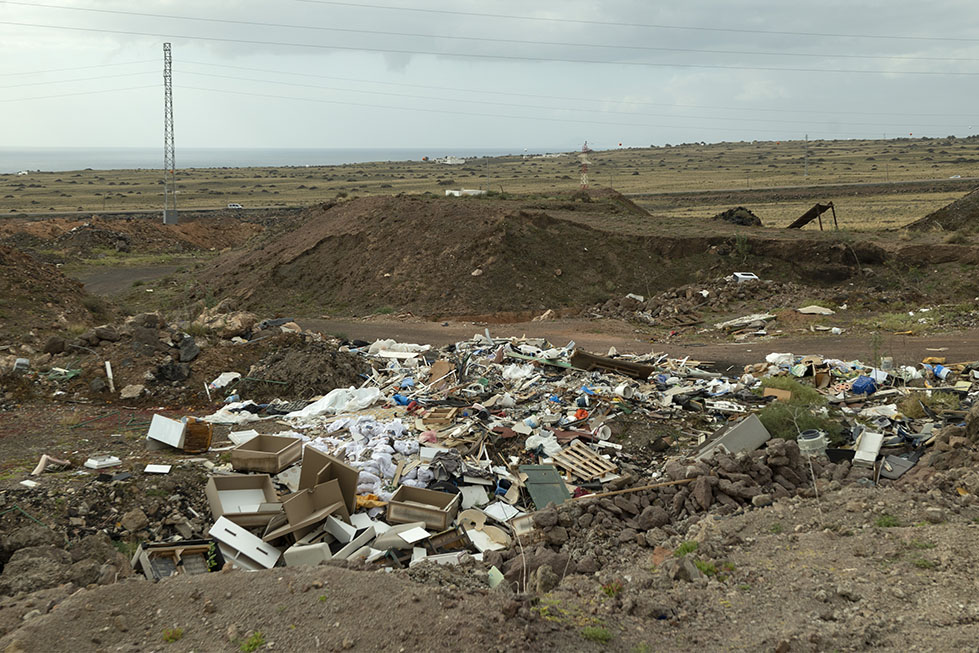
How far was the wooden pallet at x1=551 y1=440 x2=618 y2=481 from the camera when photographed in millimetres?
9883

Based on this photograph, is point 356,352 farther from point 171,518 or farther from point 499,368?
point 171,518

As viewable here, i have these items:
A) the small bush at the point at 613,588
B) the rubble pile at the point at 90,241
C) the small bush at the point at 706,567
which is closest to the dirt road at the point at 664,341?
the small bush at the point at 706,567

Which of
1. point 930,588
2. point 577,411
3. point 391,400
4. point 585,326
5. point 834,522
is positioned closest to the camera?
point 930,588

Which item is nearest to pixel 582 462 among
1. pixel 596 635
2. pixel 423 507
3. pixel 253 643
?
pixel 423 507

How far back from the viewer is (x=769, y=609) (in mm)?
5902

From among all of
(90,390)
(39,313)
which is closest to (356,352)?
(90,390)

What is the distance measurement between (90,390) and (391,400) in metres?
4.98

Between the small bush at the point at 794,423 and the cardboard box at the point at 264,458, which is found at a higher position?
the small bush at the point at 794,423

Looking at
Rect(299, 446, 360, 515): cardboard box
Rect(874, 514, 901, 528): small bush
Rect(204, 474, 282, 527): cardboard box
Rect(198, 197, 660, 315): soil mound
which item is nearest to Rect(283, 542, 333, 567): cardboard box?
Rect(204, 474, 282, 527): cardboard box

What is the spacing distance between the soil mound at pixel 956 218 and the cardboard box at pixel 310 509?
28711 mm

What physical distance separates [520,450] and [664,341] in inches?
310

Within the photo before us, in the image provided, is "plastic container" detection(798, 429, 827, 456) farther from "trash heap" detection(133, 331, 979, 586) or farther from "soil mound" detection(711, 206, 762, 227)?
"soil mound" detection(711, 206, 762, 227)

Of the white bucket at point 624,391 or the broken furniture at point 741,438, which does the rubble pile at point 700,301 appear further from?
the broken furniture at point 741,438

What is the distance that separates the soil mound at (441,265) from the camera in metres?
22.9
